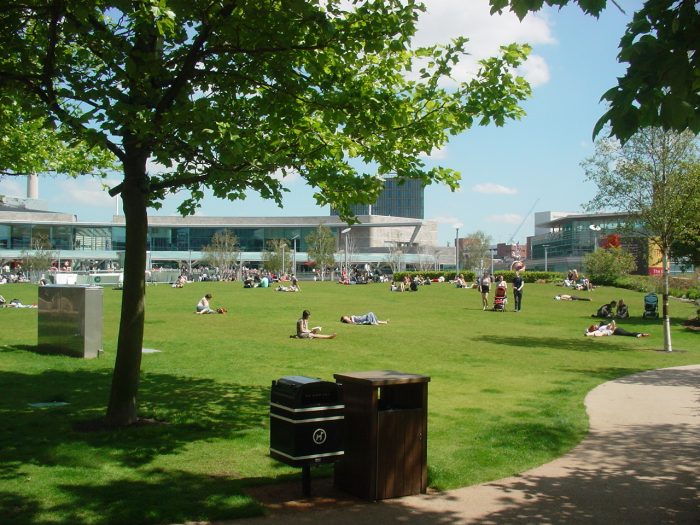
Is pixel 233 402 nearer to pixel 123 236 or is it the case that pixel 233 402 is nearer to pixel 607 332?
pixel 607 332

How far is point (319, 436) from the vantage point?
6.25 meters

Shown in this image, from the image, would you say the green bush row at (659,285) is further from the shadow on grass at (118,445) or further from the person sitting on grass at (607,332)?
the shadow on grass at (118,445)

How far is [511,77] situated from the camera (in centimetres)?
1038

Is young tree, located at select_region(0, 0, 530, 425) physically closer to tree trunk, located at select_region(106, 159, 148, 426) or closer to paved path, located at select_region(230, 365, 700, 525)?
tree trunk, located at select_region(106, 159, 148, 426)

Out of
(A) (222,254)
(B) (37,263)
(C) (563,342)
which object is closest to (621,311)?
(C) (563,342)

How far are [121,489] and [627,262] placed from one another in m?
69.4

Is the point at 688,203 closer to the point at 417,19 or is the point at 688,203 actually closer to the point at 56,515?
the point at 417,19

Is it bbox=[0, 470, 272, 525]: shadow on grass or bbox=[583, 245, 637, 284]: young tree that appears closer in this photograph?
bbox=[0, 470, 272, 525]: shadow on grass

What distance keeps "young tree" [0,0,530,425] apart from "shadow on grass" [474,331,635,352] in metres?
11.5

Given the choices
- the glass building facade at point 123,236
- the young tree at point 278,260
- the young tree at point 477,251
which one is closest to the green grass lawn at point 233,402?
the young tree at point 278,260

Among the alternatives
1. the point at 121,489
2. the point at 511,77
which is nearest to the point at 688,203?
the point at 511,77

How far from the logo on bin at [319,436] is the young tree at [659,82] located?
3338 mm

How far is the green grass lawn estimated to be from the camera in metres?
6.50

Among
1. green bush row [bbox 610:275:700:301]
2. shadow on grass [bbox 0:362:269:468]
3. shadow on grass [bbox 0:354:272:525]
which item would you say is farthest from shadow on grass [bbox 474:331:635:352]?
green bush row [bbox 610:275:700:301]
